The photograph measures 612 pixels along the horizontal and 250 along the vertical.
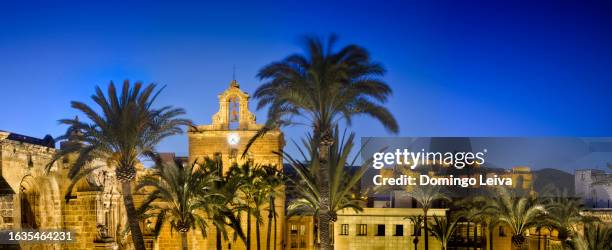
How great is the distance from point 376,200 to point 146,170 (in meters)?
19.9

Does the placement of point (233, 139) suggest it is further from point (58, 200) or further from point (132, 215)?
point (132, 215)

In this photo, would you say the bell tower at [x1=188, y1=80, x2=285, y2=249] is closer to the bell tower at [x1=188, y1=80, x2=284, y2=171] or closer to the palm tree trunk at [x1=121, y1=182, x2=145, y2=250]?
the bell tower at [x1=188, y1=80, x2=284, y2=171]

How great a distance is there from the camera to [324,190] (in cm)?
2194

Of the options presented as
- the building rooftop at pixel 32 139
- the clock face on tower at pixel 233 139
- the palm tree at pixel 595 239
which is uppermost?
the clock face on tower at pixel 233 139

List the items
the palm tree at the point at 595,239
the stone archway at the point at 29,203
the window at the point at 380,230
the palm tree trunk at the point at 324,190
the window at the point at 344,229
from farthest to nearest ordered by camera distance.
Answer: the window at the point at 344,229, the window at the point at 380,230, the stone archway at the point at 29,203, the palm tree at the point at 595,239, the palm tree trunk at the point at 324,190

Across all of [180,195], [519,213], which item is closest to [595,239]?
[519,213]

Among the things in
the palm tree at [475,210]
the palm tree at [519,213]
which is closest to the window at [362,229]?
the palm tree at [475,210]

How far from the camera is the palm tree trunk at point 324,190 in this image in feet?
71.8

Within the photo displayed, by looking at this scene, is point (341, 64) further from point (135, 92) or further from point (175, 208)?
point (175, 208)

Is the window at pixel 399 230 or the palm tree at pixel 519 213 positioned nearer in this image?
the palm tree at pixel 519 213

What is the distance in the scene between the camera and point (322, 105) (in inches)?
874

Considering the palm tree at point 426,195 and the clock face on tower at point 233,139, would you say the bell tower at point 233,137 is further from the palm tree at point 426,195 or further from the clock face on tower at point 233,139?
the palm tree at point 426,195

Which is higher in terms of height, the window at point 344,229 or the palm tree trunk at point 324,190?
the palm tree trunk at point 324,190

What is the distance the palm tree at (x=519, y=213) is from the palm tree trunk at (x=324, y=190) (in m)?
18.6
